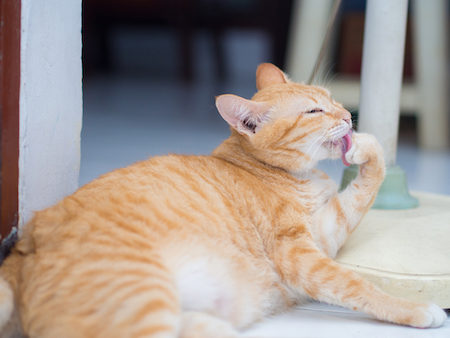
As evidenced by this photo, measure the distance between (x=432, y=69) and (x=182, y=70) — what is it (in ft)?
20.6

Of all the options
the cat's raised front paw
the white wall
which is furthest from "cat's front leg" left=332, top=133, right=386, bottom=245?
the white wall

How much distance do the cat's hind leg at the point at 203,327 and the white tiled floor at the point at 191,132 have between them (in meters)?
0.13

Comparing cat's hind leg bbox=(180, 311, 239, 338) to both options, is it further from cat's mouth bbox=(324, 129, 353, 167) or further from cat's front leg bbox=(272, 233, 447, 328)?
cat's mouth bbox=(324, 129, 353, 167)

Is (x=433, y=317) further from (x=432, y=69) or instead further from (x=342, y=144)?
(x=432, y=69)

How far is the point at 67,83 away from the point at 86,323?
962 mm

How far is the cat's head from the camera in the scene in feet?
5.02

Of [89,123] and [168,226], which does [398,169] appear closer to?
[168,226]

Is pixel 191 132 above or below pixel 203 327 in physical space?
below

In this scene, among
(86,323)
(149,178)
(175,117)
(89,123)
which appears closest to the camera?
(86,323)

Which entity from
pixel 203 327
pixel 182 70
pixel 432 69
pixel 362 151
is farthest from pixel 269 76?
pixel 182 70

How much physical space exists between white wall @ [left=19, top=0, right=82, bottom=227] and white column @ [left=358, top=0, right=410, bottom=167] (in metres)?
1.15

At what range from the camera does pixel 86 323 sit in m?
0.96

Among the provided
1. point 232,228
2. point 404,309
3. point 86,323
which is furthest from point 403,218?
point 86,323

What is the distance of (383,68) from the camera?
177 centimetres
